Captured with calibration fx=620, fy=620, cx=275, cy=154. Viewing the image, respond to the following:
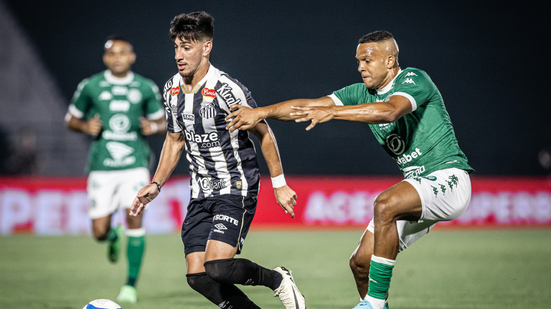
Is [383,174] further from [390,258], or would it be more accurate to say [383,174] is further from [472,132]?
[390,258]

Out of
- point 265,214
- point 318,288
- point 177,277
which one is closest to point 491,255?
point 318,288

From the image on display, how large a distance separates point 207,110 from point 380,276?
1.72 metres

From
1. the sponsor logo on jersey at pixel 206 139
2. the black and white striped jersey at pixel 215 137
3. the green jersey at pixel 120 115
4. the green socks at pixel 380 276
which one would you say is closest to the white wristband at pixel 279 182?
the black and white striped jersey at pixel 215 137

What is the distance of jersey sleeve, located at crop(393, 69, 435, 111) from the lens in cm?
436

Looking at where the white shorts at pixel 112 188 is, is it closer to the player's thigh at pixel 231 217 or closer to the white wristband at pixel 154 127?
the white wristband at pixel 154 127

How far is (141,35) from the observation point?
73.0 feet

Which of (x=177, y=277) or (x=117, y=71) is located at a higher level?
(x=117, y=71)

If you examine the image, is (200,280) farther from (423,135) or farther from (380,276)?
(423,135)

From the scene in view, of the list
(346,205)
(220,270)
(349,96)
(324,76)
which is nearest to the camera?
(220,270)

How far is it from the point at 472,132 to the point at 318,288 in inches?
538

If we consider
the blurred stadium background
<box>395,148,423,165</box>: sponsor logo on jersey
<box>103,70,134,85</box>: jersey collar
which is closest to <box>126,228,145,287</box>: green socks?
<box>103,70,134,85</box>: jersey collar

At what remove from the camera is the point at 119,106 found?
761 centimetres

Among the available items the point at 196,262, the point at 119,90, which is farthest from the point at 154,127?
the point at 196,262

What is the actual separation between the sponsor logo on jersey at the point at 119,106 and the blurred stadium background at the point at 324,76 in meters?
7.95
